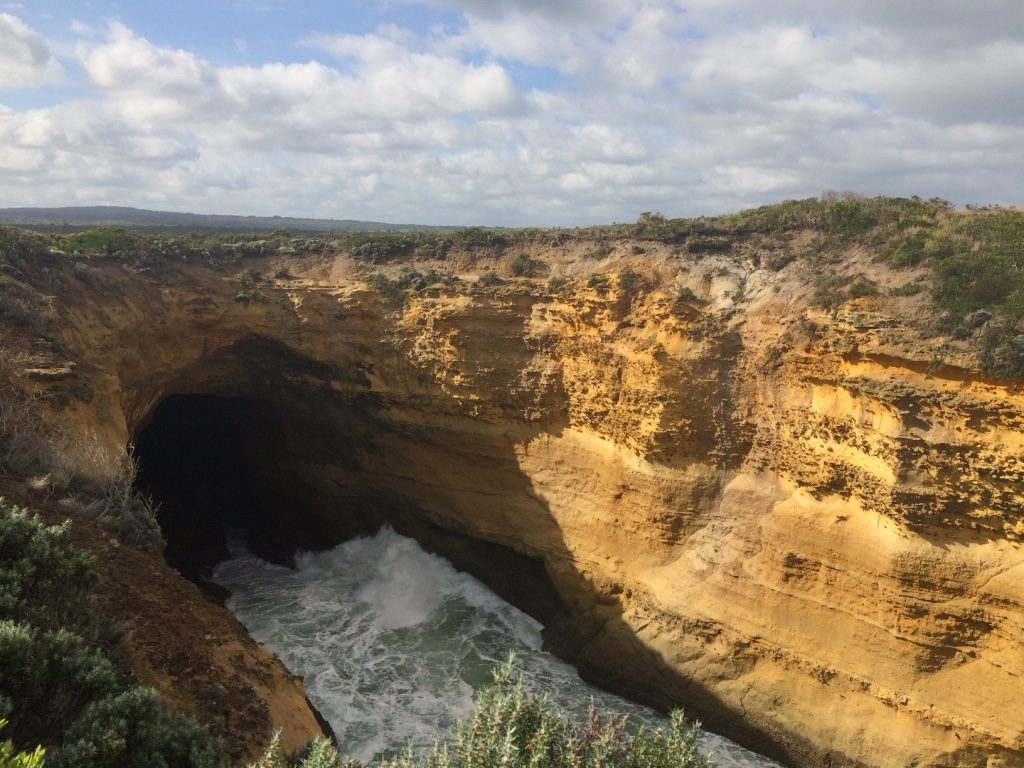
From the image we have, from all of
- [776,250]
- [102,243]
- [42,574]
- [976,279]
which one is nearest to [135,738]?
[42,574]

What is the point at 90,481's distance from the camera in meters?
9.99

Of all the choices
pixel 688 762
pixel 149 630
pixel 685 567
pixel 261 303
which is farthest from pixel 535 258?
pixel 688 762

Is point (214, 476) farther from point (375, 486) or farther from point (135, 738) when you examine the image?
point (135, 738)

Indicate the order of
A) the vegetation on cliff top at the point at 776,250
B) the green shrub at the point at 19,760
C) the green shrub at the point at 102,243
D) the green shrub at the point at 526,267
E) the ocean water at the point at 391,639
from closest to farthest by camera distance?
the green shrub at the point at 19,760
the vegetation on cliff top at the point at 776,250
the ocean water at the point at 391,639
the green shrub at the point at 526,267
the green shrub at the point at 102,243

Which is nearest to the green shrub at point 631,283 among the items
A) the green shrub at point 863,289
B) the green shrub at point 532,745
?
the green shrub at point 863,289

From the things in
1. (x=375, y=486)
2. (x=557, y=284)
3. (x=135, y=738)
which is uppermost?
(x=557, y=284)

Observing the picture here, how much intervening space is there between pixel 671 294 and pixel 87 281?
1280cm

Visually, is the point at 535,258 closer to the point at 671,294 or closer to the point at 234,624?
the point at 671,294

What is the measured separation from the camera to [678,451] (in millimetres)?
13562

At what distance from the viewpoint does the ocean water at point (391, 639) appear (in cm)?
1269

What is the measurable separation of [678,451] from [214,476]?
50.6 feet

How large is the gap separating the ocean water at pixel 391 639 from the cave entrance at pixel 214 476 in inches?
32.3

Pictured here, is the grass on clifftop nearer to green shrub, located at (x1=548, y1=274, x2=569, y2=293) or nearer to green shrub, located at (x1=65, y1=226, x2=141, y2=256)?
green shrub, located at (x1=548, y1=274, x2=569, y2=293)

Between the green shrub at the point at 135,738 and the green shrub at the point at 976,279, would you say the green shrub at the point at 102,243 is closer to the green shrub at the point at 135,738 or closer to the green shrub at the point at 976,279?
the green shrub at the point at 135,738
